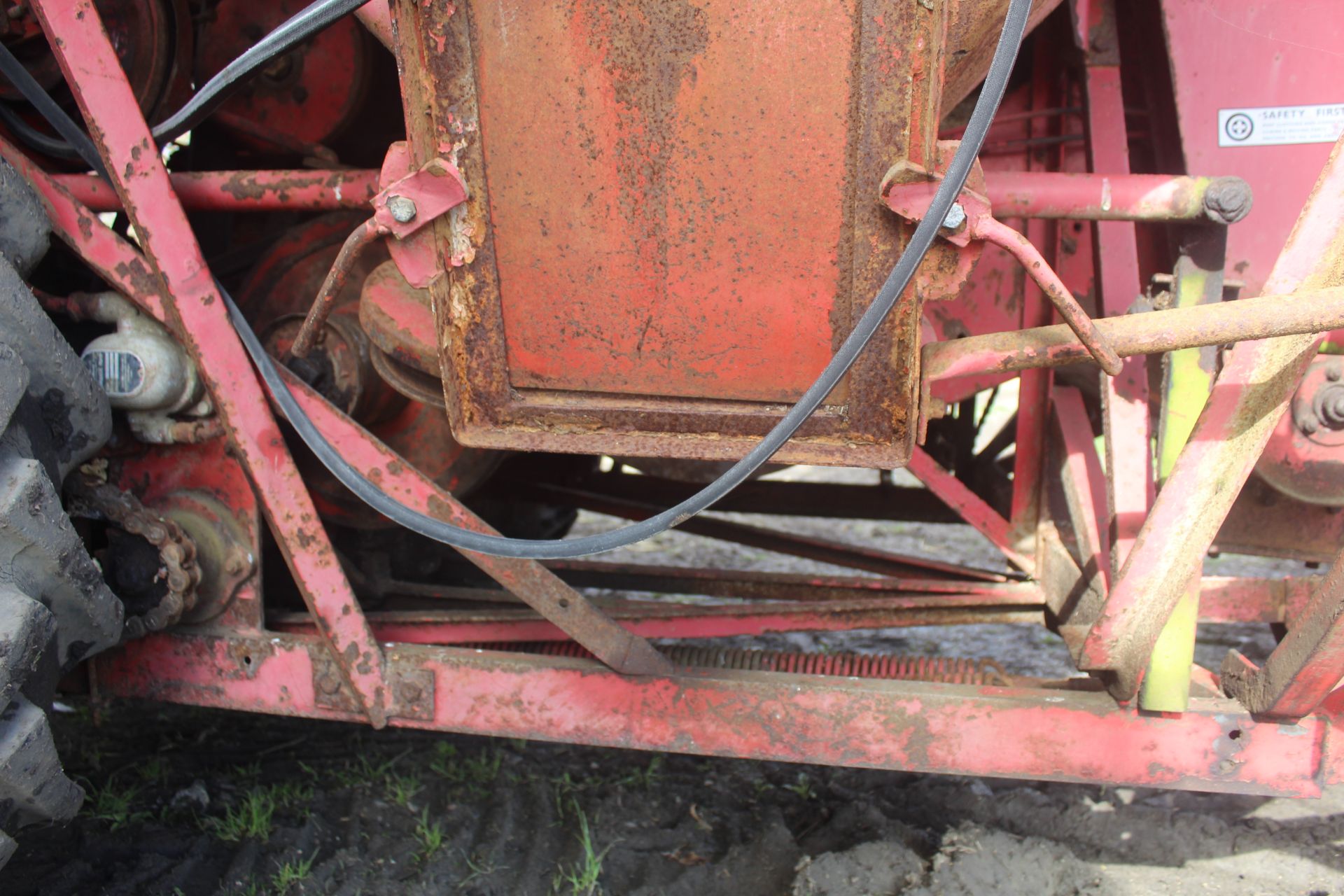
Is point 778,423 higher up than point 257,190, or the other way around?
point 257,190

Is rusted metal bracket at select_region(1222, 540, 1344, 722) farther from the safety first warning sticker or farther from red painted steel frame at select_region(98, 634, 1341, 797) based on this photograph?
the safety first warning sticker

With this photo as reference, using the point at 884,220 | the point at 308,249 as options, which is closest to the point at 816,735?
the point at 884,220

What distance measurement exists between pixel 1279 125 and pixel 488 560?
4.94ft

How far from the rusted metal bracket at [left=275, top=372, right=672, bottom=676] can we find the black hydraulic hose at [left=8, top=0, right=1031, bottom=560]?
4 cm

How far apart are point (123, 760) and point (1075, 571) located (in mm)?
2009

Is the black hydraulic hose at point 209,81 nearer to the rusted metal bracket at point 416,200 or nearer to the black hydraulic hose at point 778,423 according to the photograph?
the black hydraulic hose at point 778,423

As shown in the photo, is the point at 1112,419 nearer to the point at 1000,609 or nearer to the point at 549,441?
the point at 1000,609

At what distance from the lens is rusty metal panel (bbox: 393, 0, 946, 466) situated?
1.26 meters

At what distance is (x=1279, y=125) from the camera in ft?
5.79

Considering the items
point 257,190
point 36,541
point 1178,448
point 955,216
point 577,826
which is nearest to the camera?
point 955,216

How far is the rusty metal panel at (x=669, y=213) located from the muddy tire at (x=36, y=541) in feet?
1.95

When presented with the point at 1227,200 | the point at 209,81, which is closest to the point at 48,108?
the point at 209,81

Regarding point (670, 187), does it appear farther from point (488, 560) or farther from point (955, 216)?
point (488, 560)

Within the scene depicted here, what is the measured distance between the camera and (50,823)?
5.07ft
